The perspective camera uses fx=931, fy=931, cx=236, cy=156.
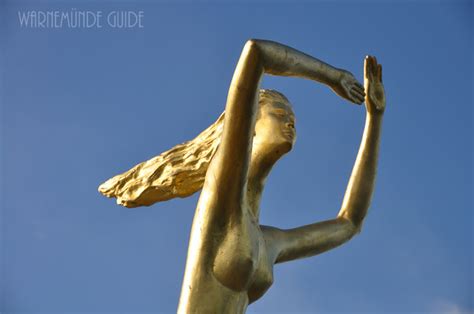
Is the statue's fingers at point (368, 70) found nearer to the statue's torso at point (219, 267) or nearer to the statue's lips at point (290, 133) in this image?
the statue's lips at point (290, 133)

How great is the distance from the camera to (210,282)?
6926mm

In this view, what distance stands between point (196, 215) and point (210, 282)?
557 mm

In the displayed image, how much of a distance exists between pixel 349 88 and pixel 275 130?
719 mm

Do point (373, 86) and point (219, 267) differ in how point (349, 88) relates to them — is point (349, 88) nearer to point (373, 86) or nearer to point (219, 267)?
point (373, 86)

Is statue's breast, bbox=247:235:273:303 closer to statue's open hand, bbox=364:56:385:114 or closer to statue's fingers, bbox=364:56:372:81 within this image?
statue's open hand, bbox=364:56:385:114

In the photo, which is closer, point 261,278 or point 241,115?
point 241,115

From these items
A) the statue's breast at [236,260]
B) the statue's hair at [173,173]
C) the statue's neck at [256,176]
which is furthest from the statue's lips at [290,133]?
the statue's breast at [236,260]

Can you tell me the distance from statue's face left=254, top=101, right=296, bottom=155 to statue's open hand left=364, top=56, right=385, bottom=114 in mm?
830

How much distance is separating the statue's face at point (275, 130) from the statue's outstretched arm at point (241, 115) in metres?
0.66

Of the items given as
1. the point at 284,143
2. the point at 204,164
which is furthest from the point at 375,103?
the point at 204,164

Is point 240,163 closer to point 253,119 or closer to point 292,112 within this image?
point 253,119

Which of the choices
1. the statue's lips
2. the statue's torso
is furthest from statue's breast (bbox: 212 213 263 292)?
the statue's lips

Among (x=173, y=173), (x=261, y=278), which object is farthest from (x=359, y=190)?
(x=173, y=173)

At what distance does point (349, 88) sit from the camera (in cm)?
737
